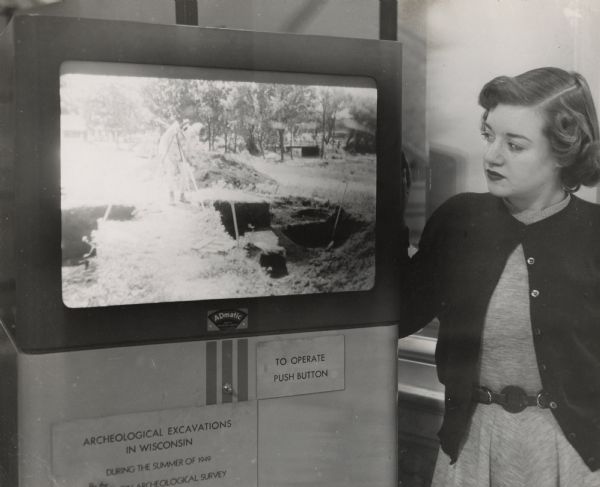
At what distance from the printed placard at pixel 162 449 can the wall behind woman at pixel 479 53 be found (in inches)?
→ 23.9

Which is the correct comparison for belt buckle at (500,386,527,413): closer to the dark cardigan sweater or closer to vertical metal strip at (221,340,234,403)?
the dark cardigan sweater

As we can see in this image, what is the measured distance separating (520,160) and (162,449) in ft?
2.58

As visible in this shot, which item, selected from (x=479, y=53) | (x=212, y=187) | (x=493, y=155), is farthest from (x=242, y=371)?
(x=479, y=53)

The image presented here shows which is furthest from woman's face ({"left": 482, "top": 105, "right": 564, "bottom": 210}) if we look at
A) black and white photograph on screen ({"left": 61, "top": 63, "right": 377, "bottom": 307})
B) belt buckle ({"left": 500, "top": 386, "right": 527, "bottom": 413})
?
belt buckle ({"left": 500, "top": 386, "right": 527, "bottom": 413})

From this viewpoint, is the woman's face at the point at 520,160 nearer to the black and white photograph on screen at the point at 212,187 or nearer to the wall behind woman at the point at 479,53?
the wall behind woman at the point at 479,53

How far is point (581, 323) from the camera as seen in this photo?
1224mm

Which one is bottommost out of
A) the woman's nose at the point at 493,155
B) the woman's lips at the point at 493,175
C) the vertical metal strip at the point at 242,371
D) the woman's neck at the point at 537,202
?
the vertical metal strip at the point at 242,371

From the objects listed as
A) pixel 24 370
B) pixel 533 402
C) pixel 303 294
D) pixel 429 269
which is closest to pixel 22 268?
pixel 24 370

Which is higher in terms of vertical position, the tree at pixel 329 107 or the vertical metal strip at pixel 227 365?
the tree at pixel 329 107

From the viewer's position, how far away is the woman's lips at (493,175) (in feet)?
4.09

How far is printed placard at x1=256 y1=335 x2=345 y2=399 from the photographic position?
3.84ft

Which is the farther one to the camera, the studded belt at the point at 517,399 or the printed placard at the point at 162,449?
the studded belt at the point at 517,399

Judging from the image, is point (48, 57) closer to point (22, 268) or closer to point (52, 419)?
point (22, 268)

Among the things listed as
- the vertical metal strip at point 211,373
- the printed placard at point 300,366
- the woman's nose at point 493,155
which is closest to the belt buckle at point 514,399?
the printed placard at point 300,366
